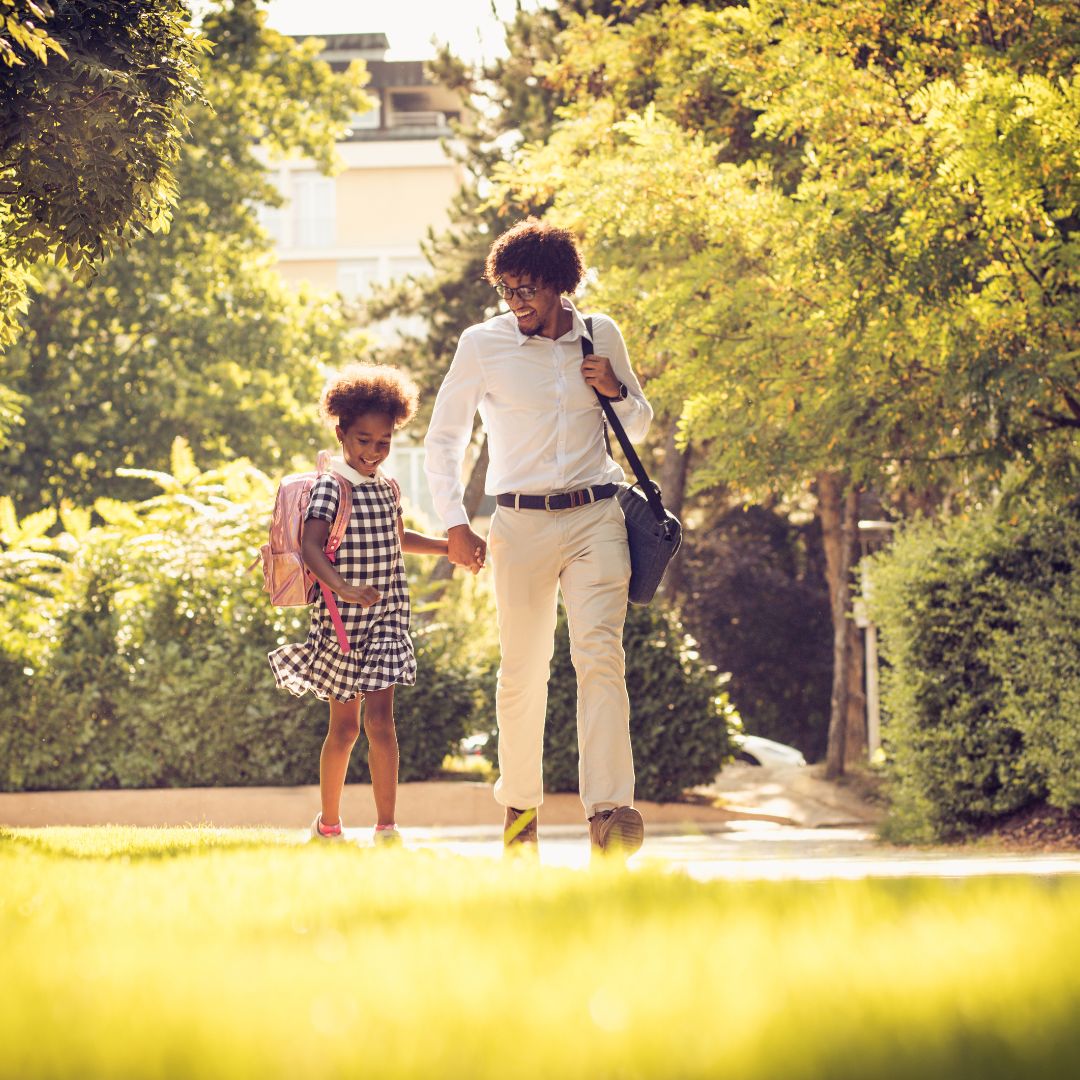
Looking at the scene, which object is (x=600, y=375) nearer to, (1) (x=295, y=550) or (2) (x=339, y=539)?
(2) (x=339, y=539)

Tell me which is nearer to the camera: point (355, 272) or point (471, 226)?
point (471, 226)

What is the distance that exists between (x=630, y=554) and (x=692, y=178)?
22.4ft

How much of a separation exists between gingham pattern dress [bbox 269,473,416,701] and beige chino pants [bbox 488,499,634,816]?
0.74 m

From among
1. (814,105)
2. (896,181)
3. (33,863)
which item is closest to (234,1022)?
(33,863)

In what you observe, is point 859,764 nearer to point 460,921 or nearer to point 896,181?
point 896,181

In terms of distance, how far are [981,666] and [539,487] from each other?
5928mm

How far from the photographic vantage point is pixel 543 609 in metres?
6.18

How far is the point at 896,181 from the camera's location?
9.18 m

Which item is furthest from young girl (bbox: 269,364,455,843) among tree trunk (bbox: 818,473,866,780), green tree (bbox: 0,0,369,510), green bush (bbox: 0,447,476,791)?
green tree (bbox: 0,0,369,510)

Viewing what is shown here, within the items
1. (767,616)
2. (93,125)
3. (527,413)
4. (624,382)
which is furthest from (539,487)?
(767,616)

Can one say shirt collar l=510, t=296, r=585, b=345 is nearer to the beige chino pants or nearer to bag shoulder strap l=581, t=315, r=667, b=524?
bag shoulder strap l=581, t=315, r=667, b=524

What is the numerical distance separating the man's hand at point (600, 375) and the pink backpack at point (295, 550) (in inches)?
51.2

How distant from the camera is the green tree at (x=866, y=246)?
8.62 meters

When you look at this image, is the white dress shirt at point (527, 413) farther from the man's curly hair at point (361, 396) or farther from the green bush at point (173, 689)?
the green bush at point (173, 689)
